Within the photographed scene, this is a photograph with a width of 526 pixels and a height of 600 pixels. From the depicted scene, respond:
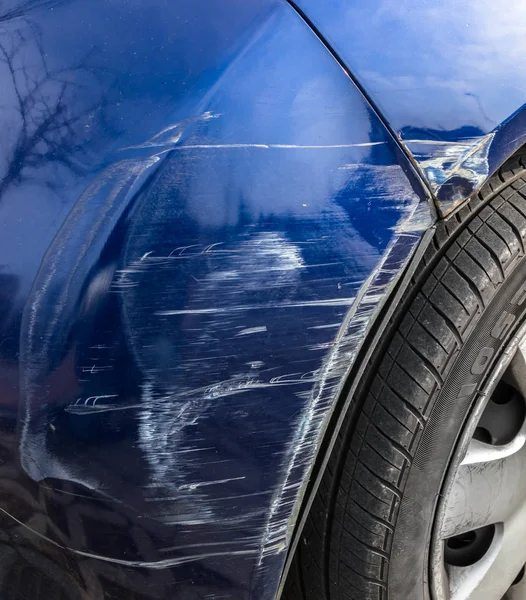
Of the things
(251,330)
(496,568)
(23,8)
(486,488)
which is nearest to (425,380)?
(251,330)

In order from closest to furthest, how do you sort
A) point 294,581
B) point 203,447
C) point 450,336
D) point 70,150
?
point 70,150 → point 203,447 → point 450,336 → point 294,581

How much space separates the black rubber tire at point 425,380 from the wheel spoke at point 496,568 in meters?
0.39

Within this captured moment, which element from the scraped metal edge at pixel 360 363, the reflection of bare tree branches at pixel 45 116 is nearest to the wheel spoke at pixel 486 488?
the scraped metal edge at pixel 360 363

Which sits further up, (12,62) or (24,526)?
(12,62)

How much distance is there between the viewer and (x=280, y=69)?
91 cm

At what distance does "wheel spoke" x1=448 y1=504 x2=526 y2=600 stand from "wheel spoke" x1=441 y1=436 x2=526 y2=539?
0.14ft

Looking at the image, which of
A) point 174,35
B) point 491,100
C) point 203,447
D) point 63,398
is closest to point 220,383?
point 203,447

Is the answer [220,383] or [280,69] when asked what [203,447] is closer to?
[220,383]

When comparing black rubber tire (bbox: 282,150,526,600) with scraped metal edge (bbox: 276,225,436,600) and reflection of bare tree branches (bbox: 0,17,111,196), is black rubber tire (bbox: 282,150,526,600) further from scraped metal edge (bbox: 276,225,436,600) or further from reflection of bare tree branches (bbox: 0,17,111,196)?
reflection of bare tree branches (bbox: 0,17,111,196)

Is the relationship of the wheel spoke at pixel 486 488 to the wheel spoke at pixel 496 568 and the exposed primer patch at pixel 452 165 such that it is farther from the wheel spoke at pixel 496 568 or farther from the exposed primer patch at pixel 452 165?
the exposed primer patch at pixel 452 165

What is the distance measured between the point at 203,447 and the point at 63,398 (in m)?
0.24

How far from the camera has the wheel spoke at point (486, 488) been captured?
1.40 metres

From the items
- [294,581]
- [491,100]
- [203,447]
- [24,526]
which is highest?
[491,100]

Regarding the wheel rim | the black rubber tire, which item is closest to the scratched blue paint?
the black rubber tire
